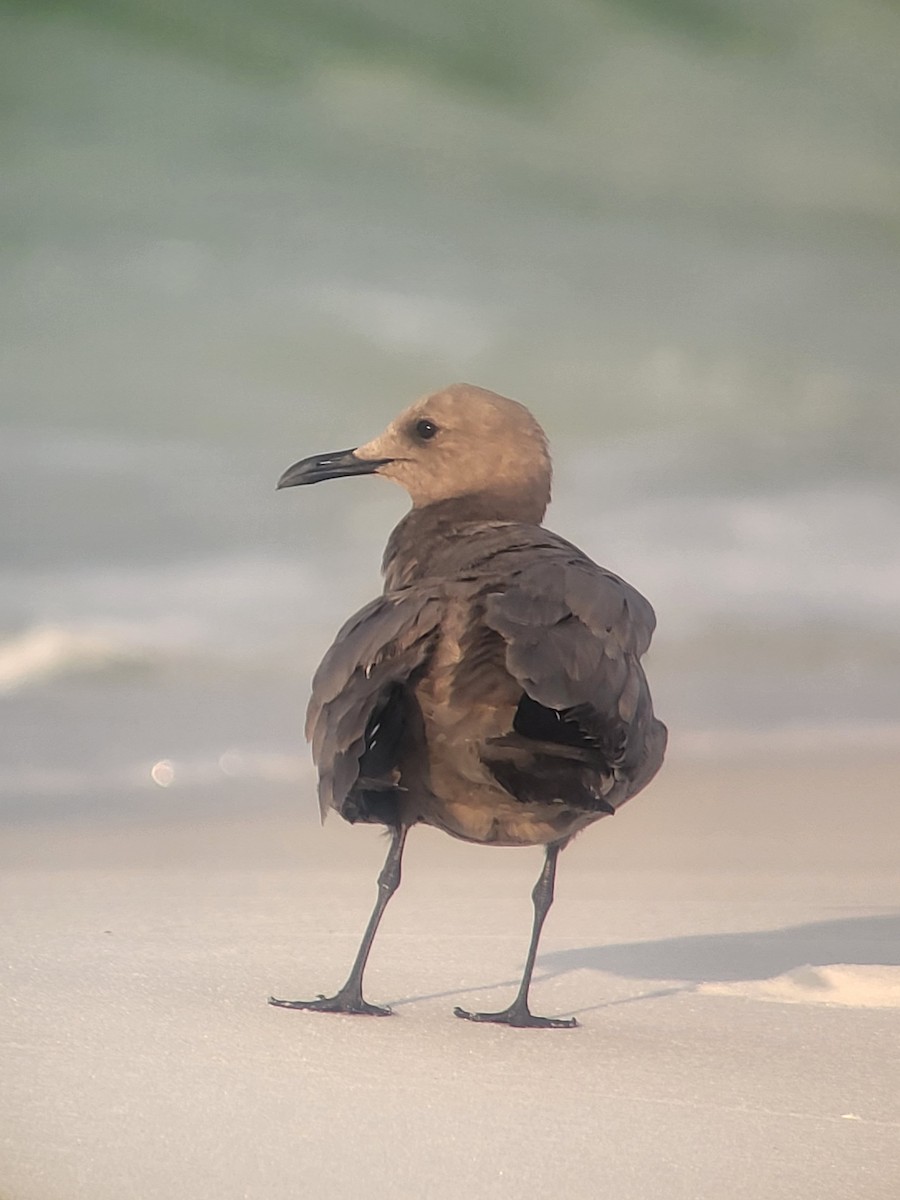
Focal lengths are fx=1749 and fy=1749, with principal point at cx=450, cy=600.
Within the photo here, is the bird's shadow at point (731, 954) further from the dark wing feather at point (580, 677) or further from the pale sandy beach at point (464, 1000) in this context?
the dark wing feather at point (580, 677)

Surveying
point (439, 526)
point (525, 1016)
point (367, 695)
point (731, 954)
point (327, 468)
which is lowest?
point (525, 1016)

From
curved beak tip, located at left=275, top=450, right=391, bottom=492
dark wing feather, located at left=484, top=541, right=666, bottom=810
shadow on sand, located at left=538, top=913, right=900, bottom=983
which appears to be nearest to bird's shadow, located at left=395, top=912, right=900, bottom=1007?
shadow on sand, located at left=538, top=913, right=900, bottom=983

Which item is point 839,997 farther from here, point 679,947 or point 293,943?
point 293,943

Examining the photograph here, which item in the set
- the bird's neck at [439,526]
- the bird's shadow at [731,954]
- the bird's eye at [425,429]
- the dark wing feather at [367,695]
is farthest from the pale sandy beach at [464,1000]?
the bird's eye at [425,429]

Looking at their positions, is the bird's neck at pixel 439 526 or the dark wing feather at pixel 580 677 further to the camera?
the bird's neck at pixel 439 526

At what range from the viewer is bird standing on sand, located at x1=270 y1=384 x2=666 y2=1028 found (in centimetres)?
219

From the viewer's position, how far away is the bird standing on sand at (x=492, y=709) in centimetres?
219

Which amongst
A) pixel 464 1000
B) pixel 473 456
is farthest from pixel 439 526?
pixel 464 1000

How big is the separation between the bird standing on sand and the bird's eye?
1.21ft

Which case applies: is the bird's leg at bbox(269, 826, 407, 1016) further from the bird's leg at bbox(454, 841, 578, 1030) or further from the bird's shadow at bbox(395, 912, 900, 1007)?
the bird's shadow at bbox(395, 912, 900, 1007)

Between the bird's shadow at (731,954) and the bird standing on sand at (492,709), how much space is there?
0.28m

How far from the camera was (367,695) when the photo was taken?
218 cm

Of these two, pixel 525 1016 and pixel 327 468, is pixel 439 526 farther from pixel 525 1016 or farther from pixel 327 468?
pixel 525 1016

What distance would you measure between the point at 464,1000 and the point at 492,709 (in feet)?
1.63
